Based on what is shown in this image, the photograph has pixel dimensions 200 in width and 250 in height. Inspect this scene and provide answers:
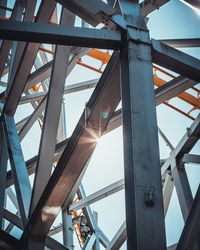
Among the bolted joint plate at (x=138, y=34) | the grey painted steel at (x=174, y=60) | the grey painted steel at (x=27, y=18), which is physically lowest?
the grey painted steel at (x=174, y=60)

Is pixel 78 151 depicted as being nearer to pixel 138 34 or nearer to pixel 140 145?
pixel 138 34

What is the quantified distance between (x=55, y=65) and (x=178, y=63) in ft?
6.99

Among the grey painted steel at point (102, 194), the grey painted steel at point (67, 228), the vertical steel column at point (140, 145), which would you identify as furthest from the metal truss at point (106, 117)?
the grey painted steel at point (102, 194)

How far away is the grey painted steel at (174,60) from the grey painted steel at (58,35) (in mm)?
374

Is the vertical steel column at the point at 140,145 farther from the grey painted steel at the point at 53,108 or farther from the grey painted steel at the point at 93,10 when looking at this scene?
the grey painted steel at the point at 53,108

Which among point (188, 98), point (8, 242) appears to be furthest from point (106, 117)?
point (188, 98)

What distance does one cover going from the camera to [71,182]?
6098 millimetres

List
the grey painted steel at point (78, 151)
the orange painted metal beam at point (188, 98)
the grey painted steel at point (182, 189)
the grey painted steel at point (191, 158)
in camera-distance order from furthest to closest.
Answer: the orange painted metal beam at point (188, 98)
the grey painted steel at point (191, 158)
the grey painted steel at point (182, 189)
the grey painted steel at point (78, 151)

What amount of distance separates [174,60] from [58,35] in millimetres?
1124

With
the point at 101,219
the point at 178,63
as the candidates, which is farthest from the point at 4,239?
the point at 101,219

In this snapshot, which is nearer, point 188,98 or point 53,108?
point 53,108

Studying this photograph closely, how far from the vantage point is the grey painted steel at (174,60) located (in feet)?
13.9

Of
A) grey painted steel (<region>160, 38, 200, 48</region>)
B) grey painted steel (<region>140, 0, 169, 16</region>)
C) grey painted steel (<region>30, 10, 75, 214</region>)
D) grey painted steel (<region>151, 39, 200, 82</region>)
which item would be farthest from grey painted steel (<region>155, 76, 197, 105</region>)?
grey painted steel (<region>151, 39, 200, 82</region>)

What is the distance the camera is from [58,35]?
4199 mm
